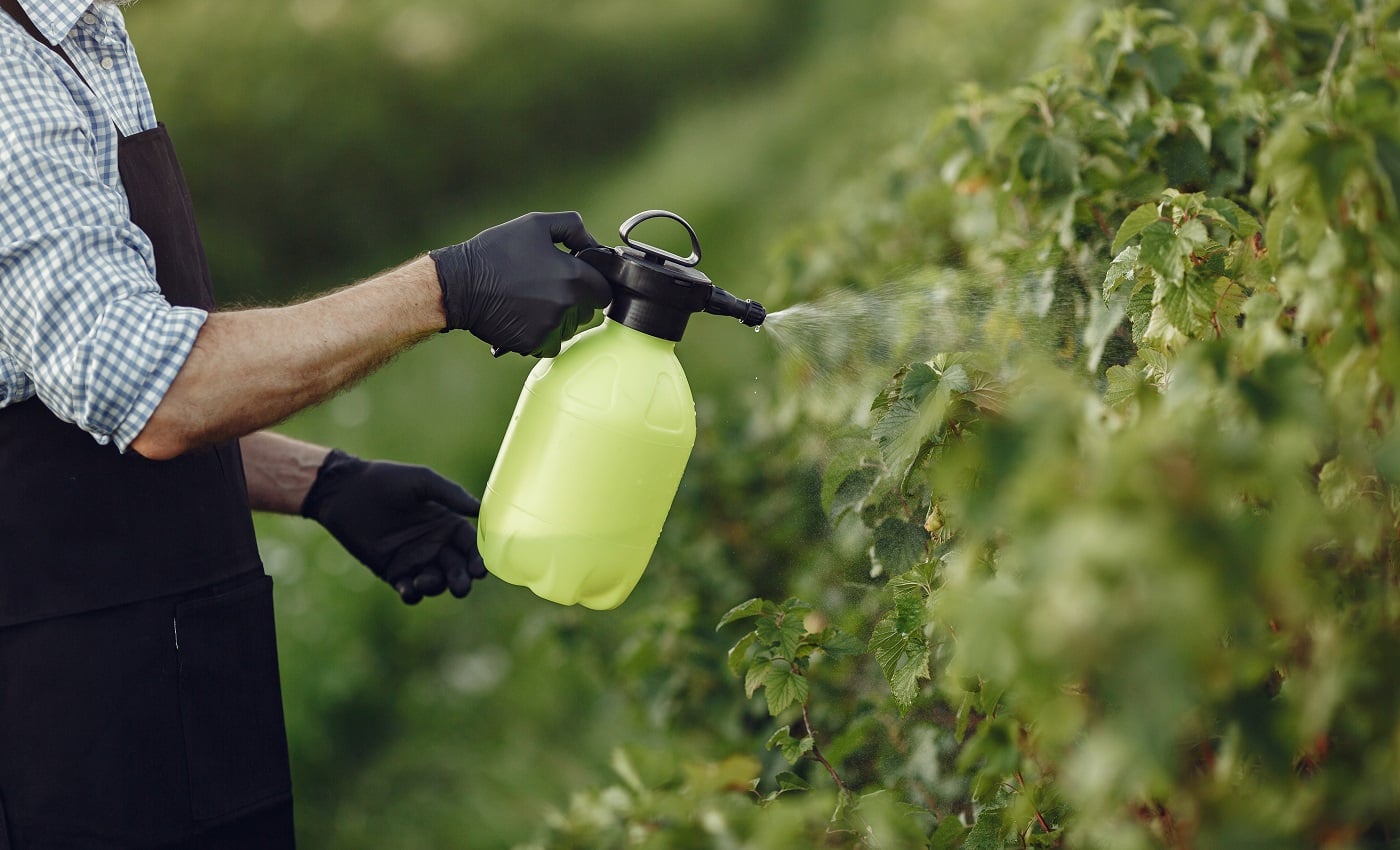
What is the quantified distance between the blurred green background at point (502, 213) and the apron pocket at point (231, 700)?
1.15 meters

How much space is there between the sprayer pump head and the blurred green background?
2.99ft

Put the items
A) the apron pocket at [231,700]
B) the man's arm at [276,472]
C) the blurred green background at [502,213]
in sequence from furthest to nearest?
the blurred green background at [502,213] < the man's arm at [276,472] < the apron pocket at [231,700]

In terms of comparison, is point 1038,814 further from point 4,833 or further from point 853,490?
point 4,833

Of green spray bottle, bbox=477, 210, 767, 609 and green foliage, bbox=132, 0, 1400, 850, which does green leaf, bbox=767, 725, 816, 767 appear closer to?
green foliage, bbox=132, 0, 1400, 850

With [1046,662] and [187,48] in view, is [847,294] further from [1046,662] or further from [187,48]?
[187,48]

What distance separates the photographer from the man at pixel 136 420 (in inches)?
58.2

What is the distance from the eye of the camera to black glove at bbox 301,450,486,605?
2291 millimetres

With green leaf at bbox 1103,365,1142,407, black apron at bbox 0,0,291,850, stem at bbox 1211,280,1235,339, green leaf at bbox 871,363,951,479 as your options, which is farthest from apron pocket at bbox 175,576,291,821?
stem at bbox 1211,280,1235,339

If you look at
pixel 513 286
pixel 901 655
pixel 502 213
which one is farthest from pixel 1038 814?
pixel 502 213

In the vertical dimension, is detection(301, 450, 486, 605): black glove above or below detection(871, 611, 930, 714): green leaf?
below

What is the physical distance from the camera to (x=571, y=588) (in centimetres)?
183

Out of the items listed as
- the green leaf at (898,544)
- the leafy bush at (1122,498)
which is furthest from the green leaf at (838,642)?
the green leaf at (898,544)

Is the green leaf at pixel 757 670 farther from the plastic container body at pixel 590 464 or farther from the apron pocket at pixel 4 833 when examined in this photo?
the apron pocket at pixel 4 833

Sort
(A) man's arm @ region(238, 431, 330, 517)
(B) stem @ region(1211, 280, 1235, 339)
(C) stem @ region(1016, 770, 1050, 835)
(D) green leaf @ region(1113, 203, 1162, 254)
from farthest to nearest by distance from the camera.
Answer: (A) man's arm @ region(238, 431, 330, 517) < (D) green leaf @ region(1113, 203, 1162, 254) < (B) stem @ region(1211, 280, 1235, 339) < (C) stem @ region(1016, 770, 1050, 835)
